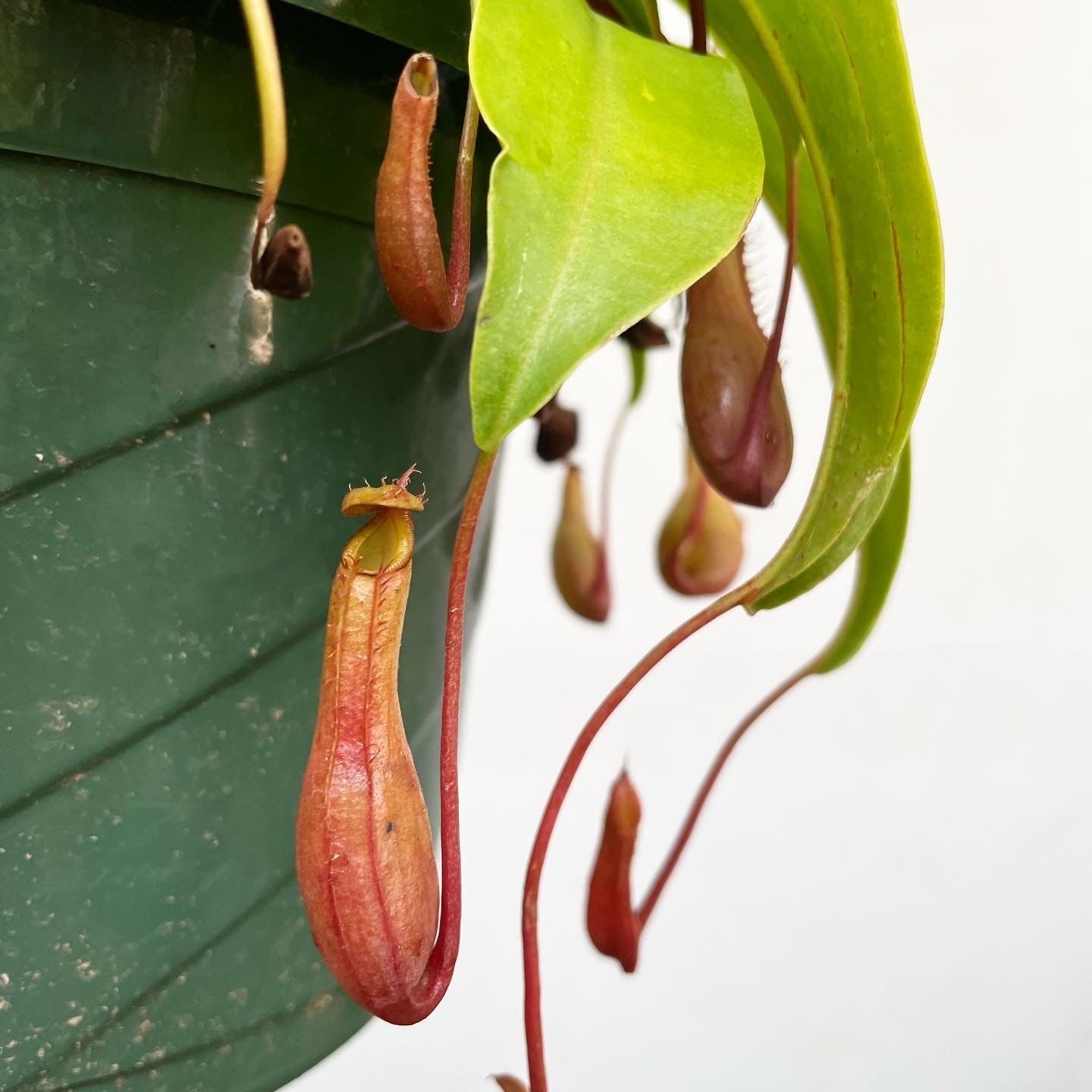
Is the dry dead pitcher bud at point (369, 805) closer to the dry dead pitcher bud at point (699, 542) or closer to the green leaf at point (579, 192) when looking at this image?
the green leaf at point (579, 192)

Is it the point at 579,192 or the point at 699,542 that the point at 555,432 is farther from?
the point at 579,192

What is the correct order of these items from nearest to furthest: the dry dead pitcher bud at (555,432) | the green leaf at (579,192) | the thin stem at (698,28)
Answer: the green leaf at (579,192), the thin stem at (698,28), the dry dead pitcher bud at (555,432)

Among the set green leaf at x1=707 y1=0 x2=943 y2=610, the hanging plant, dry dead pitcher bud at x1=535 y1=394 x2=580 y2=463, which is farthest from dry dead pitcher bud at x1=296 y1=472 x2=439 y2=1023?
dry dead pitcher bud at x1=535 y1=394 x2=580 y2=463

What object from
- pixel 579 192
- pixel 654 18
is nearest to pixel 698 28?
pixel 654 18

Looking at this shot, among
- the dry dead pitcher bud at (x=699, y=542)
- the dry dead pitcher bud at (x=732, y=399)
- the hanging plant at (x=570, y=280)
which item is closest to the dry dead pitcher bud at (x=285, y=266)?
the hanging plant at (x=570, y=280)

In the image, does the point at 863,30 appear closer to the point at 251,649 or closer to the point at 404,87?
the point at 404,87

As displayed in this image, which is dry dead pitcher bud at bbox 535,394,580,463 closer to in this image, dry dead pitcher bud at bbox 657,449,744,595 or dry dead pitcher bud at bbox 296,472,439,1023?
dry dead pitcher bud at bbox 657,449,744,595
